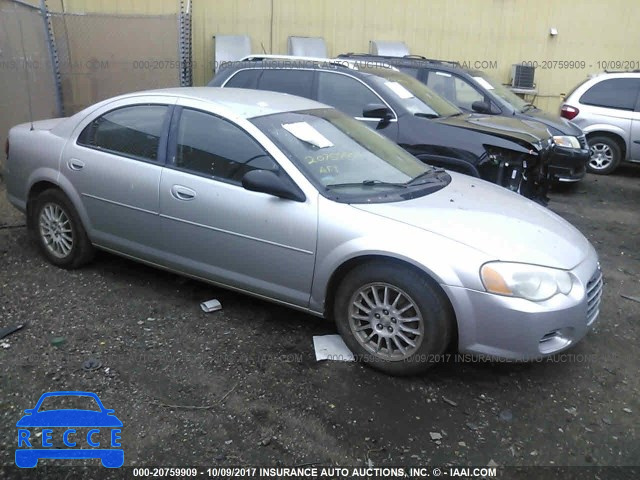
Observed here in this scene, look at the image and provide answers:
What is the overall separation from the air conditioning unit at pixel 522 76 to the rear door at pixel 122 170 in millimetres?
10691

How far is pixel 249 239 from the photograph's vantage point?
12.3ft

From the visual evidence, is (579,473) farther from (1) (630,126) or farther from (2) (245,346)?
(1) (630,126)

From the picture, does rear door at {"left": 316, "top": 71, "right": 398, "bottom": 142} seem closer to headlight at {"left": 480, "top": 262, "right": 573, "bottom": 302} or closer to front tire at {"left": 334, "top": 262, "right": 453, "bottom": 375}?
front tire at {"left": 334, "top": 262, "right": 453, "bottom": 375}

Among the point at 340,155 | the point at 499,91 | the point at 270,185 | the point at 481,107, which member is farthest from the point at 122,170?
the point at 499,91

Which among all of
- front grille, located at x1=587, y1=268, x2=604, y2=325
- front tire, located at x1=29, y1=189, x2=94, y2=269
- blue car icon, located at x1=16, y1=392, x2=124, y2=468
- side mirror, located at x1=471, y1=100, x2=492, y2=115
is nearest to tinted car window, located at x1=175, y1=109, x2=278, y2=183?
front tire, located at x1=29, y1=189, x2=94, y2=269

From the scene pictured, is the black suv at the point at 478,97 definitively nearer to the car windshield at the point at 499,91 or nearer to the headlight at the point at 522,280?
the car windshield at the point at 499,91

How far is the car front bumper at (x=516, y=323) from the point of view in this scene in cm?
313

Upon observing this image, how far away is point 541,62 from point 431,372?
11873 millimetres

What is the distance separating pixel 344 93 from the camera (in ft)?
21.6

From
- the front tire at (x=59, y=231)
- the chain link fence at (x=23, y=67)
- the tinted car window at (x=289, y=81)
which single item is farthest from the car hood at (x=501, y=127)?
the chain link fence at (x=23, y=67)

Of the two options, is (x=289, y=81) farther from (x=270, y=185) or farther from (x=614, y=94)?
(x=614, y=94)

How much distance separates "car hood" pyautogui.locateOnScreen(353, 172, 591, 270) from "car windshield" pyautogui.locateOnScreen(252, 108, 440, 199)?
0.84 feet

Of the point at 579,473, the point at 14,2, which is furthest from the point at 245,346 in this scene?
the point at 14,2

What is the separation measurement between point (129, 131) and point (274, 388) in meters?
2.31
